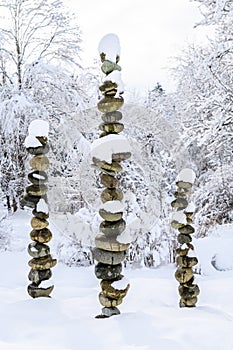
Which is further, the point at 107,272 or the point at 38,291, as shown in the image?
the point at 38,291

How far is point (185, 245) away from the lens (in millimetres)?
3057

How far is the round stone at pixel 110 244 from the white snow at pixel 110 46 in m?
1.14

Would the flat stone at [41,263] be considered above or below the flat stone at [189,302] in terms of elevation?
above

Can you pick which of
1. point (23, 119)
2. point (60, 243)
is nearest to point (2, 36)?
point (23, 119)

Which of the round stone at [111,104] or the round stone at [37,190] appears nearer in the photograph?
the round stone at [111,104]

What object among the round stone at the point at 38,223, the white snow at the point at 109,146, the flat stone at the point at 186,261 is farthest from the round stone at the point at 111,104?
the flat stone at the point at 186,261

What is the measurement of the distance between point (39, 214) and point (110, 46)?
1.29 m

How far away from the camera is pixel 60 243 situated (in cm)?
630

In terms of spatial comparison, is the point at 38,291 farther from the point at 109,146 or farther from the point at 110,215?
the point at 109,146

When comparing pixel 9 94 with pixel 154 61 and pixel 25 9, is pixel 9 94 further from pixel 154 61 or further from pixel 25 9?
pixel 154 61

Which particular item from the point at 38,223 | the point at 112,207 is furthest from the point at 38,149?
the point at 112,207

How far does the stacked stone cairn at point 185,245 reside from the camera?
9.89 ft

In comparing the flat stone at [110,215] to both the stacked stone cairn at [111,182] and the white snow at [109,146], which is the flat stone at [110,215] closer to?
the stacked stone cairn at [111,182]

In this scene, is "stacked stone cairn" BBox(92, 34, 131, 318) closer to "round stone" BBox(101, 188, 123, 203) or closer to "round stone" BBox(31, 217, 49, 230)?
"round stone" BBox(101, 188, 123, 203)
